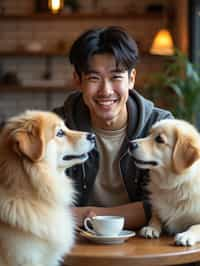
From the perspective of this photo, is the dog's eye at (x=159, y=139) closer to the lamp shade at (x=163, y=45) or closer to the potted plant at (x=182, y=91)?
the potted plant at (x=182, y=91)

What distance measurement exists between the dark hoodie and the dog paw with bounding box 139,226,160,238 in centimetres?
17

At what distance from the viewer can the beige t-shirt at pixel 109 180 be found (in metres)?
2.16

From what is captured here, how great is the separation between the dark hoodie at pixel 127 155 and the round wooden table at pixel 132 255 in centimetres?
34

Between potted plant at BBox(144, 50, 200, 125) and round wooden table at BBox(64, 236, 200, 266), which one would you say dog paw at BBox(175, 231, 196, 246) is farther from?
potted plant at BBox(144, 50, 200, 125)

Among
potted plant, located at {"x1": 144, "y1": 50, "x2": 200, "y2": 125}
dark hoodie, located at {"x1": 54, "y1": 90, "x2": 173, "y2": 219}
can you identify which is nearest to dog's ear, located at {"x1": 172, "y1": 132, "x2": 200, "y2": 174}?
dark hoodie, located at {"x1": 54, "y1": 90, "x2": 173, "y2": 219}

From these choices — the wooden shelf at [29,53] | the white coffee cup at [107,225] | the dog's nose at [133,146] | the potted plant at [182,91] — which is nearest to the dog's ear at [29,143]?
the white coffee cup at [107,225]

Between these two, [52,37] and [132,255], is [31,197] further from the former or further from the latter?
[52,37]

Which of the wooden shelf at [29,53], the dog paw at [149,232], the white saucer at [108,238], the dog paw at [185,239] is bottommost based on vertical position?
the wooden shelf at [29,53]

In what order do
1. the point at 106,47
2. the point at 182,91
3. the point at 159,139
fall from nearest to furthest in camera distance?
1. the point at 159,139
2. the point at 106,47
3. the point at 182,91

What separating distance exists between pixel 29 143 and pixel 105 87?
1.71ft

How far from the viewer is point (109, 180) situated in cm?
217

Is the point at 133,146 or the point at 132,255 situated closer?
the point at 132,255

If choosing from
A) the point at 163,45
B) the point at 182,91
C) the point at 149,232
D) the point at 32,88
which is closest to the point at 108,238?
the point at 149,232

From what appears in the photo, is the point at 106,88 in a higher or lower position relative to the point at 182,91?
higher
